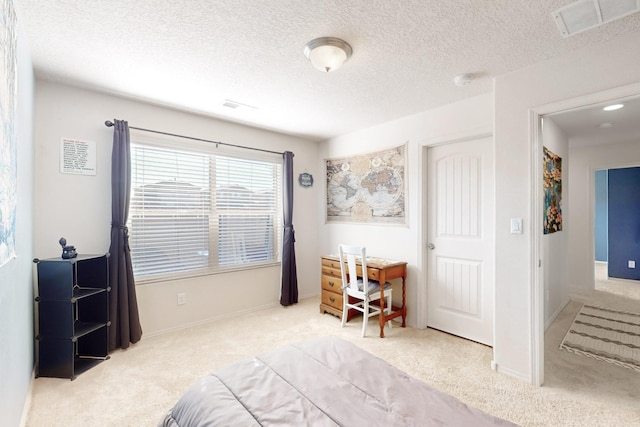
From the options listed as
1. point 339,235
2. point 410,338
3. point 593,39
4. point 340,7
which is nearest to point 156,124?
point 340,7

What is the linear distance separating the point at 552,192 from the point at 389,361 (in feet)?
8.69

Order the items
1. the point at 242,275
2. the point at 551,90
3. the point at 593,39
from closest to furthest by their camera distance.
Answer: the point at 593,39 < the point at 551,90 < the point at 242,275

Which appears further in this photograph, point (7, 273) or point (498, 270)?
point (498, 270)

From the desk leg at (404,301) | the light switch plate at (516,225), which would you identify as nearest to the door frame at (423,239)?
the desk leg at (404,301)

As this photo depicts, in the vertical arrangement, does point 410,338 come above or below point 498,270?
below

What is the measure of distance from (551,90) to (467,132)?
82 cm

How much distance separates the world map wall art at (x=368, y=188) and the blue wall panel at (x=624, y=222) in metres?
4.95

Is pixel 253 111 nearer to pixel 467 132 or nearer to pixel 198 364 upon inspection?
pixel 467 132

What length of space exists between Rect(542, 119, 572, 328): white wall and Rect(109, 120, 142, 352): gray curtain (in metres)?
4.21

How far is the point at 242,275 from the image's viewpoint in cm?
382

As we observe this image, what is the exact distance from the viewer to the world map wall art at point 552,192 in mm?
3082

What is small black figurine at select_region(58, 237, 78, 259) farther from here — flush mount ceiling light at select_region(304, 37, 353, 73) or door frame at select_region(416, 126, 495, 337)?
door frame at select_region(416, 126, 495, 337)

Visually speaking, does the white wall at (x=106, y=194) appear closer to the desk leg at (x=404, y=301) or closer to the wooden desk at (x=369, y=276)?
the wooden desk at (x=369, y=276)

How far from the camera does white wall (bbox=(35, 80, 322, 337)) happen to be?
256 cm
